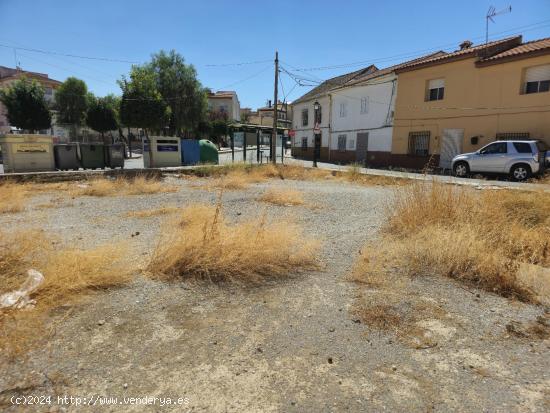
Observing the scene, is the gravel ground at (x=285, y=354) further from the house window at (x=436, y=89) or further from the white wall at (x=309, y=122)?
the white wall at (x=309, y=122)

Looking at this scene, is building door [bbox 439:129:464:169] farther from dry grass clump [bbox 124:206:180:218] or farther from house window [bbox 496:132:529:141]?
dry grass clump [bbox 124:206:180:218]

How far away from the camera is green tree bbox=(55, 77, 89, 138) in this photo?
104ft

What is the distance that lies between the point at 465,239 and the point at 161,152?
613 inches

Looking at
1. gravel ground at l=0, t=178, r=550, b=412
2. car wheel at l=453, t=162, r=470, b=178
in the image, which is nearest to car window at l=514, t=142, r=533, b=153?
car wheel at l=453, t=162, r=470, b=178

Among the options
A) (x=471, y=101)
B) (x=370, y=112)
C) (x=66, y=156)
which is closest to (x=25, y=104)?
(x=66, y=156)

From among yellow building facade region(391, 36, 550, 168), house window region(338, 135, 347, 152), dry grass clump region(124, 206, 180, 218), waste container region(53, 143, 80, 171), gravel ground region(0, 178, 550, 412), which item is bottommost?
gravel ground region(0, 178, 550, 412)

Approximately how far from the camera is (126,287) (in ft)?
11.6

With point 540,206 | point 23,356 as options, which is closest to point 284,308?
point 23,356

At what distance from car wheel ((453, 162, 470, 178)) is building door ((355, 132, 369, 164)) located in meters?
9.34

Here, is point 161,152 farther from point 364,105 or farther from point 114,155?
point 364,105

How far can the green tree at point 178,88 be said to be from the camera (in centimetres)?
2911

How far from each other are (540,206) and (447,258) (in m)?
2.93

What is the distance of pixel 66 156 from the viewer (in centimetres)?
1517

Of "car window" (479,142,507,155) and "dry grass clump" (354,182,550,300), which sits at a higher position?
"car window" (479,142,507,155)
